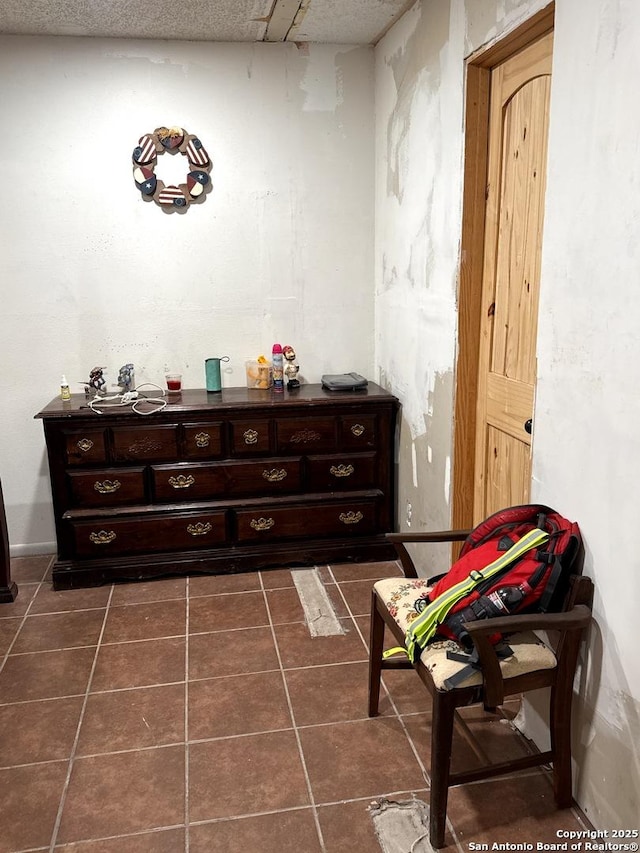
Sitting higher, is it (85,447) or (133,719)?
(85,447)

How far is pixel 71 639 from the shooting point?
3.04 meters

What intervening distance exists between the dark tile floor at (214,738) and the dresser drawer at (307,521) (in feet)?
1.40

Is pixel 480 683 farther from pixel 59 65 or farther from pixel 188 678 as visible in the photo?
pixel 59 65

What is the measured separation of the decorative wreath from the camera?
3666 millimetres

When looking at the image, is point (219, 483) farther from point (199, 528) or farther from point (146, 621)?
point (146, 621)

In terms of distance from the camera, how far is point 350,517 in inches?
148

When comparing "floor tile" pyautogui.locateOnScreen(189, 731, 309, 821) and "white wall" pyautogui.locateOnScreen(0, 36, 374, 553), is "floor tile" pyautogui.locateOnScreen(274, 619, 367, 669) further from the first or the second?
"white wall" pyautogui.locateOnScreen(0, 36, 374, 553)

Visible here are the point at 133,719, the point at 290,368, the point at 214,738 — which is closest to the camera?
the point at 214,738

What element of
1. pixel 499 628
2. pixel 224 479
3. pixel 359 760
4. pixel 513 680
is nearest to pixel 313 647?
pixel 359 760

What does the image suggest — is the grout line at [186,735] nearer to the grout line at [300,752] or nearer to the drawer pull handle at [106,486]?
the grout line at [300,752]

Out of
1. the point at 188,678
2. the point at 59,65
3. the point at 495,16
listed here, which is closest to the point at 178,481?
the point at 188,678

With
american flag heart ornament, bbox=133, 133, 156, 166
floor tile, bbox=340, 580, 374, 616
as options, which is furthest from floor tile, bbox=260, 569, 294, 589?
american flag heart ornament, bbox=133, 133, 156, 166

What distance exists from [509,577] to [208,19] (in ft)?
9.56

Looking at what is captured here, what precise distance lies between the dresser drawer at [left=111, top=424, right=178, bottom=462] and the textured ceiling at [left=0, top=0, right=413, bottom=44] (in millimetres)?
1915
